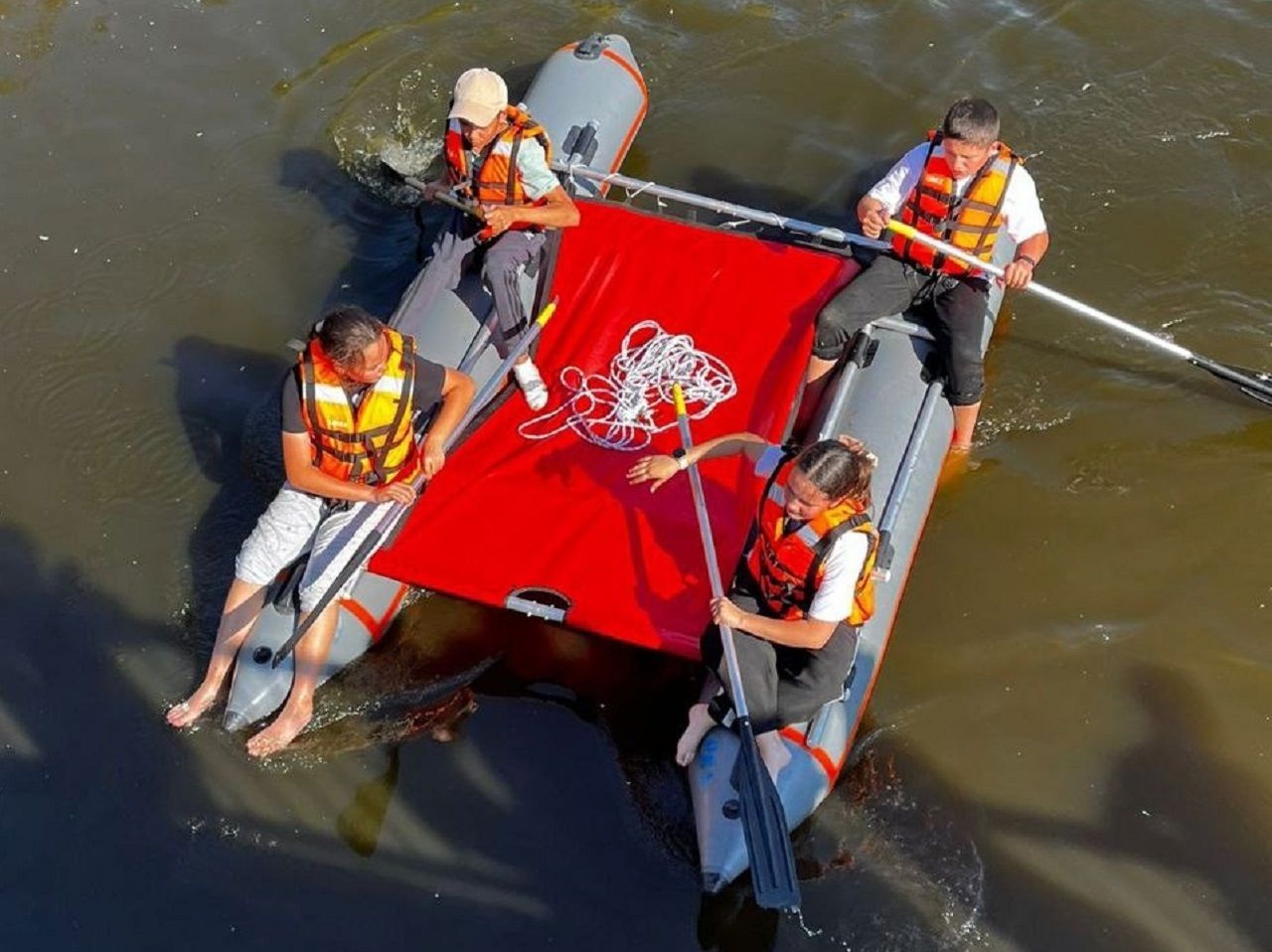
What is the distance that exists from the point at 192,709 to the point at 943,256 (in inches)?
128

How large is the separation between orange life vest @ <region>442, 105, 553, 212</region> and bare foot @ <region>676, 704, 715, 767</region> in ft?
6.76

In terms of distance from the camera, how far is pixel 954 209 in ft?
14.5

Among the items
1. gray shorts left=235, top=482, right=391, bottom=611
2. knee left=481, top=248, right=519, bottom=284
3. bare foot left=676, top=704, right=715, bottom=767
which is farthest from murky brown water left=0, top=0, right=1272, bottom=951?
knee left=481, top=248, right=519, bottom=284

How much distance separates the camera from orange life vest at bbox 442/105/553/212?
174 inches

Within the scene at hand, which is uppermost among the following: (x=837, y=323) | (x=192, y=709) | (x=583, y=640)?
(x=837, y=323)

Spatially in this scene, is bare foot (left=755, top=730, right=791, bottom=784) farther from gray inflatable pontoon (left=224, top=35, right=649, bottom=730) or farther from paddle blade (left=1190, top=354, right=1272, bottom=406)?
paddle blade (left=1190, top=354, right=1272, bottom=406)

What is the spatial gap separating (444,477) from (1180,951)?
9.63ft

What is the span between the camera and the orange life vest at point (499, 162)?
4.42 m

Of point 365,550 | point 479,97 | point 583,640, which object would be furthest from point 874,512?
point 479,97

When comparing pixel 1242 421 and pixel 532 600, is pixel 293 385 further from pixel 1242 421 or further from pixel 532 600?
pixel 1242 421

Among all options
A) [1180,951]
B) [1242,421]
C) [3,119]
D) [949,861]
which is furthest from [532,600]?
[3,119]

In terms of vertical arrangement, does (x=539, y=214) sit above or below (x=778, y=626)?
above

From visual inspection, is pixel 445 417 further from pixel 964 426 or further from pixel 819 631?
pixel 964 426

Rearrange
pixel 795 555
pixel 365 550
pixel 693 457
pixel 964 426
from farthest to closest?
1. pixel 964 426
2. pixel 365 550
3. pixel 693 457
4. pixel 795 555
